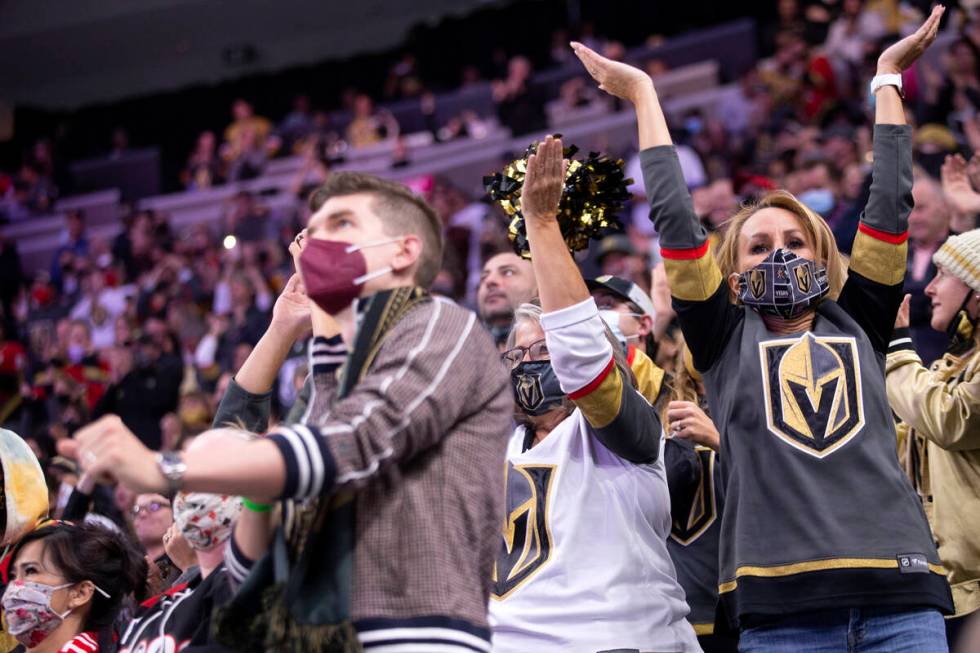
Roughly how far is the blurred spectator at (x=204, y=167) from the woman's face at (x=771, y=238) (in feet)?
38.9

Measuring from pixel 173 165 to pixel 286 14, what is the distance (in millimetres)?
3224

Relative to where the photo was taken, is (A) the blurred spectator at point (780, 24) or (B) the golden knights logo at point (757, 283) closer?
(B) the golden knights logo at point (757, 283)

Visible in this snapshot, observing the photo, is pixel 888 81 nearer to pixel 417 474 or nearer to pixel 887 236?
pixel 887 236

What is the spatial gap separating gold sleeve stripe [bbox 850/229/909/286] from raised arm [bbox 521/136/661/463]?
0.71 m

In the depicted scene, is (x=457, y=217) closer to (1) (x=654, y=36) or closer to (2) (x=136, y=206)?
(1) (x=654, y=36)

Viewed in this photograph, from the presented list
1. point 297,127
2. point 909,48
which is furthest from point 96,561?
point 297,127

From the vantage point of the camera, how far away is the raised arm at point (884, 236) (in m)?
3.02

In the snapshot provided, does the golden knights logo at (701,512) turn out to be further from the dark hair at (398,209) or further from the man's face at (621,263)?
the man's face at (621,263)

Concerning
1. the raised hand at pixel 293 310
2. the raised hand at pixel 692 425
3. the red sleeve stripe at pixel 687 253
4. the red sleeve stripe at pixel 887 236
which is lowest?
the raised hand at pixel 692 425

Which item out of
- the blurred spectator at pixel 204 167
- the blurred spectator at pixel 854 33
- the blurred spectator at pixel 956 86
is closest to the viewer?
the blurred spectator at pixel 956 86

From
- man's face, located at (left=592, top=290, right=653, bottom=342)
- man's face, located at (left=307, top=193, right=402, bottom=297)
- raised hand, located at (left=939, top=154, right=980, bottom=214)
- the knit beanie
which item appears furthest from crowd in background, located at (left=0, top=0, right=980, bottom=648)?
man's face, located at (left=307, top=193, right=402, bottom=297)

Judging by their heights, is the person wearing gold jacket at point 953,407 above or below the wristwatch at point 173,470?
below

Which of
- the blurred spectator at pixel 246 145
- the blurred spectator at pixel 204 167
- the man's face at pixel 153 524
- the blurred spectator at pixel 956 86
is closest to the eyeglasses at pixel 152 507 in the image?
the man's face at pixel 153 524

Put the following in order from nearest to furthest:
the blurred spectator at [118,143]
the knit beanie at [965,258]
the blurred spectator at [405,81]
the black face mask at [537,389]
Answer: the black face mask at [537,389] → the knit beanie at [965,258] → the blurred spectator at [405,81] → the blurred spectator at [118,143]
